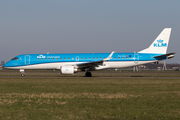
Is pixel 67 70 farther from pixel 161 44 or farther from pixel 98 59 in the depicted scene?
pixel 161 44

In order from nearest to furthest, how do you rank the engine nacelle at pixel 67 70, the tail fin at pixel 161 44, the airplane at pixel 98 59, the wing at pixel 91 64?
1. the engine nacelle at pixel 67 70
2. the wing at pixel 91 64
3. the airplane at pixel 98 59
4. the tail fin at pixel 161 44

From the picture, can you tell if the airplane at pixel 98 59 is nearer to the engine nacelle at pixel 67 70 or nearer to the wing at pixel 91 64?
the wing at pixel 91 64

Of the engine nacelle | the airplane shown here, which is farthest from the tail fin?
the engine nacelle

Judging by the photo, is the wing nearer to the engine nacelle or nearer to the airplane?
the airplane

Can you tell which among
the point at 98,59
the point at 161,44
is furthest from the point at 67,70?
the point at 161,44

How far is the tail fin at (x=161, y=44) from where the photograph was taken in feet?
120

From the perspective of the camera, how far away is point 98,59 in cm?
3628

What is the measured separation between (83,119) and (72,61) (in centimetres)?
2790

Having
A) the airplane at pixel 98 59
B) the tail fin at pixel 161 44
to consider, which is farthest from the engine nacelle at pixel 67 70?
the tail fin at pixel 161 44

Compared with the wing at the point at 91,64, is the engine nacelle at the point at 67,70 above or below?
below

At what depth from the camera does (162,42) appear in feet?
121

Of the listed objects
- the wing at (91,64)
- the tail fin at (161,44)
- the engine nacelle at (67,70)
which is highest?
the tail fin at (161,44)

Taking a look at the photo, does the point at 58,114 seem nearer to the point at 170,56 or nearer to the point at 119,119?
the point at 119,119

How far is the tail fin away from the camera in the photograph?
1443 inches
